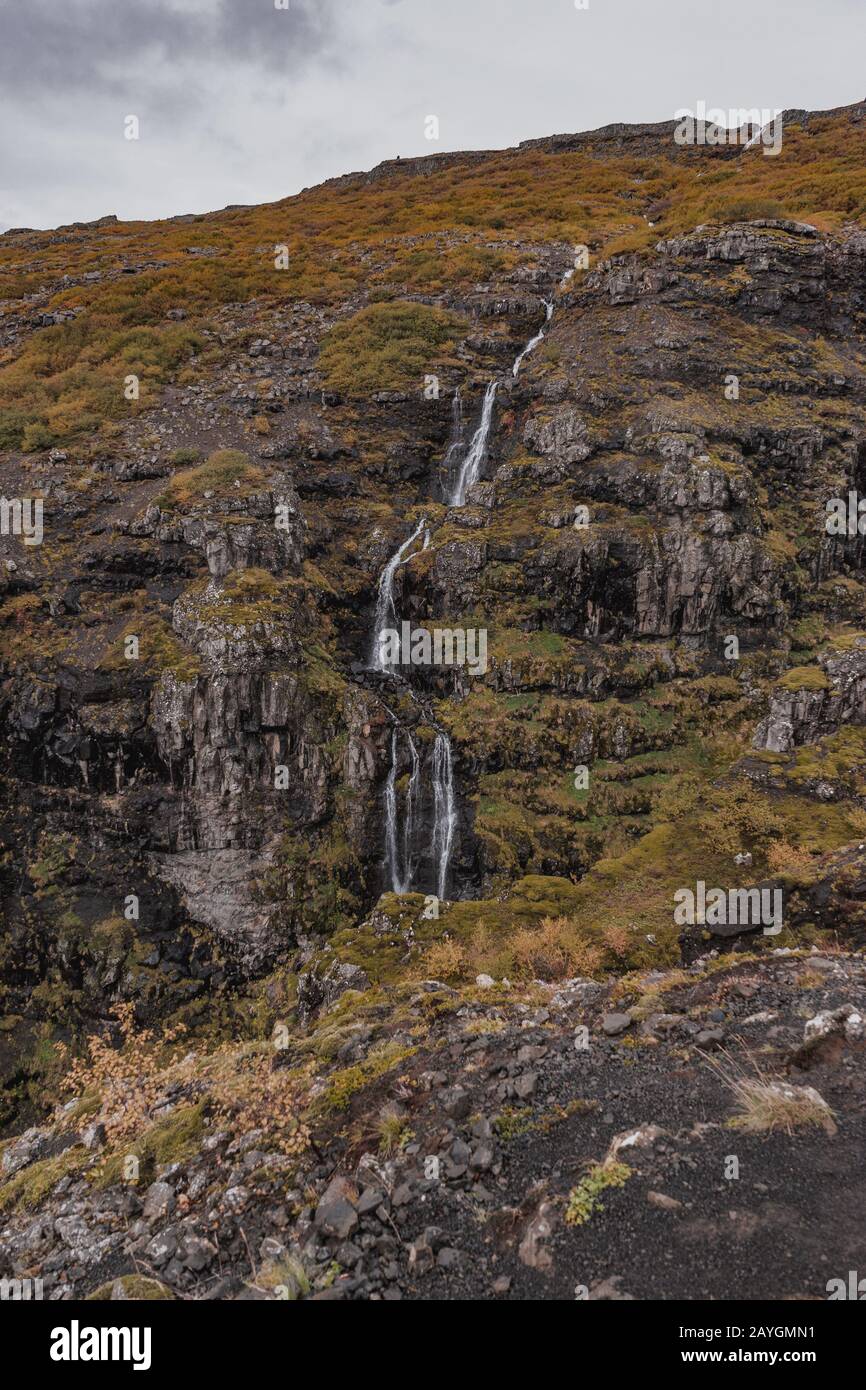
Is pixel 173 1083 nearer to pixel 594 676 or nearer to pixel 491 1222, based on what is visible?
pixel 491 1222

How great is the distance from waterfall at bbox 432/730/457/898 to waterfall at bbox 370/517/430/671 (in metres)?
5.06

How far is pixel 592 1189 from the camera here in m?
6.11

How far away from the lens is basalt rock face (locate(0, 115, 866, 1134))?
21875 mm

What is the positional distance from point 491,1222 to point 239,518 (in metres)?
26.3

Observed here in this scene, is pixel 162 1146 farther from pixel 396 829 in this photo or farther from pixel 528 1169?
pixel 396 829

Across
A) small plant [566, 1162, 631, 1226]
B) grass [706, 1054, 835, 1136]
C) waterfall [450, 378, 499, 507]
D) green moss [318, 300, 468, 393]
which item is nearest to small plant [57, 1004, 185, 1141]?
small plant [566, 1162, 631, 1226]

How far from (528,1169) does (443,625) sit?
75.3 feet

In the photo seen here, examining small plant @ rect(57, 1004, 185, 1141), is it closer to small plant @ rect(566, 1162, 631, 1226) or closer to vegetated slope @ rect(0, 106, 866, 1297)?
vegetated slope @ rect(0, 106, 866, 1297)

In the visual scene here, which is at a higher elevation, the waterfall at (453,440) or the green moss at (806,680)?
the waterfall at (453,440)

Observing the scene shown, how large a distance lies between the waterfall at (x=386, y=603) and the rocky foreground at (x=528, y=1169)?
62.3ft

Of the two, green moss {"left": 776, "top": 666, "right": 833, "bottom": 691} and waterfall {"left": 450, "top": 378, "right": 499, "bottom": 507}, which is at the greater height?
waterfall {"left": 450, "top": 378, "right": 499, "bottom": 507}

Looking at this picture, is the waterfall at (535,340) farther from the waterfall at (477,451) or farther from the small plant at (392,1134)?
the small plant at (392,1134)

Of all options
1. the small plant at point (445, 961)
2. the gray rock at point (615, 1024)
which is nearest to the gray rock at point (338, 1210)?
the gray rock at point (615, 1024)

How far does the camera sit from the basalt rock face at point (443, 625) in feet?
71.8
